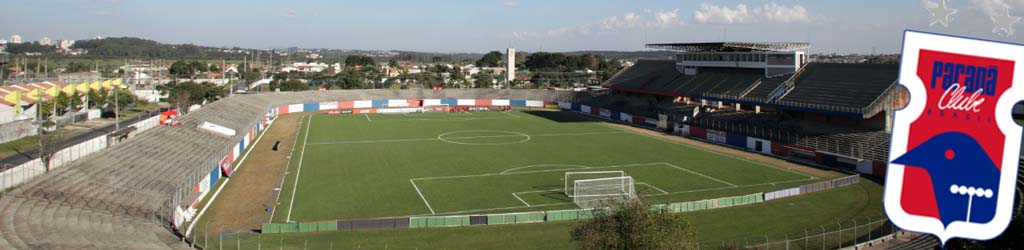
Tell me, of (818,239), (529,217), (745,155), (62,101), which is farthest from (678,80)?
(62,101)

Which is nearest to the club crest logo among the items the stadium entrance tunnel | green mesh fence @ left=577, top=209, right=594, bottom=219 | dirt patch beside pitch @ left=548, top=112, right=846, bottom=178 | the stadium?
the stadium

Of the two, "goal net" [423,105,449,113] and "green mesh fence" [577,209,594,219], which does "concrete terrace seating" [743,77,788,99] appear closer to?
"green mesh fence" [577,209,594,219]

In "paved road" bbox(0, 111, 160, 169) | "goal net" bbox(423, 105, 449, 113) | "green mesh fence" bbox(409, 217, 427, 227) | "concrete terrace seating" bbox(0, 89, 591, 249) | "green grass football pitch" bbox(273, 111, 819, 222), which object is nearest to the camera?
"concrete terrace seating" bbox(0, 89, 591, 249)

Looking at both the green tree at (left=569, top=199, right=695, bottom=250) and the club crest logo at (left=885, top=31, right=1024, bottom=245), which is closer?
the club crest logo at (left=885, top=31, right=1024, bottom=245)

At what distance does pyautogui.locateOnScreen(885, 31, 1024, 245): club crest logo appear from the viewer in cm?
634

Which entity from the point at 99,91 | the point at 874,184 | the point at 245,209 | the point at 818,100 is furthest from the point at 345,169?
the point at 99,91

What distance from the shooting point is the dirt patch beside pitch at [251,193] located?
28.4 m

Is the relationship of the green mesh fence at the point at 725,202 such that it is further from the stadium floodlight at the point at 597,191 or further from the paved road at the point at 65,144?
the paved road at the point at 65,144

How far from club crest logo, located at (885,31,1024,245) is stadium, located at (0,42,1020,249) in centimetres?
1295

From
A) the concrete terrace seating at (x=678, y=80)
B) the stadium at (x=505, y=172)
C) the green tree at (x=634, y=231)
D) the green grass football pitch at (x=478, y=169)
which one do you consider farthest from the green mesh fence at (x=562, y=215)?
the concrete terrace seating at (x=678, y=80)

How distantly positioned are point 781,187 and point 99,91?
71314 mm

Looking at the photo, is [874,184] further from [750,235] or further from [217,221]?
[217,221]

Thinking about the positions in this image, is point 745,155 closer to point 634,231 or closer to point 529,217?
point 529,217

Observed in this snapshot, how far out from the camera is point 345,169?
138 ft
